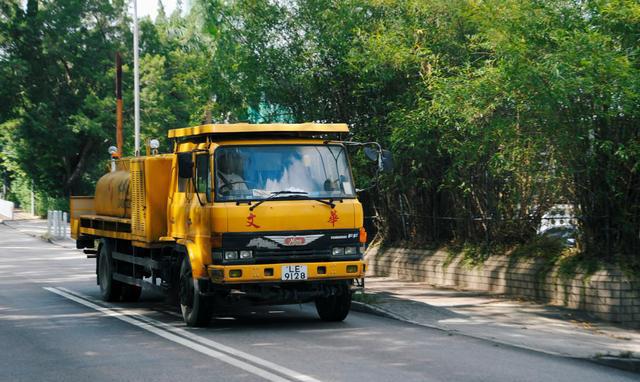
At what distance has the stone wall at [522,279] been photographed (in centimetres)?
1499

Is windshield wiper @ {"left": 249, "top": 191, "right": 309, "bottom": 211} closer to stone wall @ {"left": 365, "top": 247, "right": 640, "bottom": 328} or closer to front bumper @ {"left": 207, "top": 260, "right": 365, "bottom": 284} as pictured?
front bumper @ {"left": 207, "top": 260, "right": 365, "bottom": 284}

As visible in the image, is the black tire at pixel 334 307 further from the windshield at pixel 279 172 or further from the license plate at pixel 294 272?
the windshield at pixel 279 172

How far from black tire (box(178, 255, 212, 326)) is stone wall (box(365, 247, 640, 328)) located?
564 cm

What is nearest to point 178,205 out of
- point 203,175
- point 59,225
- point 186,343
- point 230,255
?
point 203,175

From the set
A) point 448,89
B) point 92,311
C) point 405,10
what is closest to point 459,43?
point 405,10

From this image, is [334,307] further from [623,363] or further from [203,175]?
[623,363]

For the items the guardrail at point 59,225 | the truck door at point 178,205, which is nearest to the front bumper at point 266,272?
the truck door at point 178,205

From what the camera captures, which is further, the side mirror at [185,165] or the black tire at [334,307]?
the black tire at [334,307]

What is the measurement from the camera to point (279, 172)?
13.5 m

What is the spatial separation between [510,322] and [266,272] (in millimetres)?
3649

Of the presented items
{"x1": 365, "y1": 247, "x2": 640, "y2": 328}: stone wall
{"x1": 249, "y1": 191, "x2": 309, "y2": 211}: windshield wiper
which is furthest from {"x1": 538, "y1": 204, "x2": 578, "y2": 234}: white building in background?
{"x1": 249, "y1": 191, "x2": 309, "y2": 211}: windshield wiper

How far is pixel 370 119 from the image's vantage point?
70.3ft

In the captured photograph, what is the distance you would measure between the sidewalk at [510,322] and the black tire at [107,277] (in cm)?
418

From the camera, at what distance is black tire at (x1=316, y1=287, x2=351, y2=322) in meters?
14.3
